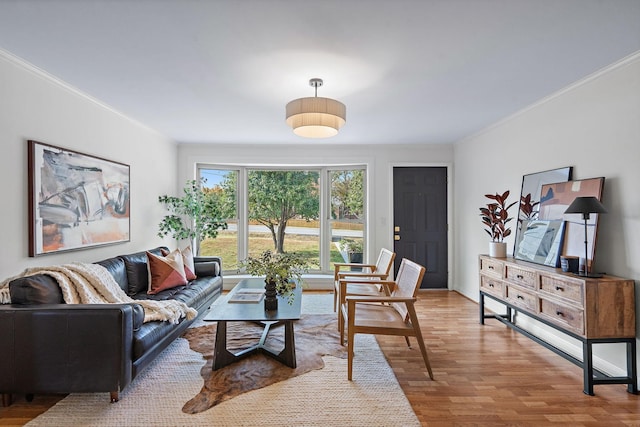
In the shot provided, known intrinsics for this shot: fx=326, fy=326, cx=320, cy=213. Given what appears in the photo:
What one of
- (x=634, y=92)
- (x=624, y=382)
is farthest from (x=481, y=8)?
(x=624, y=382)

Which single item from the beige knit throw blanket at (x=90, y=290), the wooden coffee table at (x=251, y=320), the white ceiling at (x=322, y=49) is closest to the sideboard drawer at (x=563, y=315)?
the white ceiling at (x=322, y=49)

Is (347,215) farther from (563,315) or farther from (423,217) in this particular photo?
(563,315)

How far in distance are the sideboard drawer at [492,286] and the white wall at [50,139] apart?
4.17 metres

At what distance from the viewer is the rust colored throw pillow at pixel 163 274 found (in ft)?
11.5

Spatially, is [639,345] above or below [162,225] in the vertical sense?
below

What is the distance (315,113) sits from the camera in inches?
103

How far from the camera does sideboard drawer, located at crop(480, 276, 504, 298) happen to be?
3.36 meters

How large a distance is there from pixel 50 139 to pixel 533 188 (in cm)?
460

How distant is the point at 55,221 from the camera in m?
2.82

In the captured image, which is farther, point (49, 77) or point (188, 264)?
point (188, 264)

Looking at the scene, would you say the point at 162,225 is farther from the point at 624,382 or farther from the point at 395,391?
the point at 624,382

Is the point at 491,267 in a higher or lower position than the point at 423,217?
lower

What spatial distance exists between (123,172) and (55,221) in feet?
3.74

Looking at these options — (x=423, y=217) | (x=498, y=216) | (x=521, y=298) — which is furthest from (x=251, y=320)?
(x=423, y=217)
